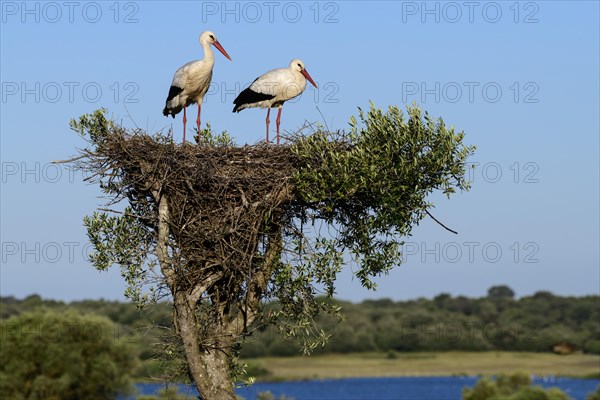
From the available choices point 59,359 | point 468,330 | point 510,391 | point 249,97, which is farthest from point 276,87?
point 468,330

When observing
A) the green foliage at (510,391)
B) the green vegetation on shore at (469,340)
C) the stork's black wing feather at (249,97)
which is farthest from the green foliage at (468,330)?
the stork's black wing feather at (249,97)

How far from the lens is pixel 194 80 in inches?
904

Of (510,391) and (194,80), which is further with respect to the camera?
(510,391)

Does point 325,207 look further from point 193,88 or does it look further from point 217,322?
point 193,88

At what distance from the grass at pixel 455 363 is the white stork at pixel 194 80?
9371 cm

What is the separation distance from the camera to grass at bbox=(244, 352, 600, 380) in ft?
393

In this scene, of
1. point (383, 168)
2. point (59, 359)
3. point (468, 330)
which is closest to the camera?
point (383, 168)

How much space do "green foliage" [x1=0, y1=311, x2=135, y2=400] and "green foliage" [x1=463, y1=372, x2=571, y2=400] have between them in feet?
70.1

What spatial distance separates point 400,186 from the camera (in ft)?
60.5

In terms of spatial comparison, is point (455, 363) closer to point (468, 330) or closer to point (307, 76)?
point (468, 330)

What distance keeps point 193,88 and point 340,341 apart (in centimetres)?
10265

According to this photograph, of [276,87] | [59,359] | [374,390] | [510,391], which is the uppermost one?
[276,87]

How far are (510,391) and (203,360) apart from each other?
145 feet

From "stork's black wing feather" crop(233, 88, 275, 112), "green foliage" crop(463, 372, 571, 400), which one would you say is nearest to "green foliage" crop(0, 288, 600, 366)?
"green foliage" crop(463, 372, 571, 400)
